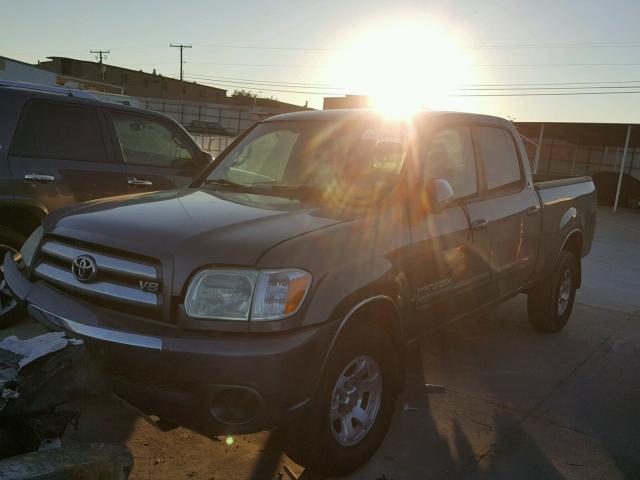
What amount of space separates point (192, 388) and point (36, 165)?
317 cm

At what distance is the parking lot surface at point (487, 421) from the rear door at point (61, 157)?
115 centimetres

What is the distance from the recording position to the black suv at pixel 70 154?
461cm

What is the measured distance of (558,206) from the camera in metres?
5.22

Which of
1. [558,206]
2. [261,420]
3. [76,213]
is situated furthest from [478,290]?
[76,213]

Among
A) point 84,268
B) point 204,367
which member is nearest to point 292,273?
point 204,367

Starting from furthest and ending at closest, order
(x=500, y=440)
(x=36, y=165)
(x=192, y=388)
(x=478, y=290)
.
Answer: (x=36, y=165) < (x=478, y=290) < (x=500, y=440) < (x=192, y=388)

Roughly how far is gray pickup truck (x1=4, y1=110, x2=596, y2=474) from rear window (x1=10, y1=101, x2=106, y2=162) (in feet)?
5.03

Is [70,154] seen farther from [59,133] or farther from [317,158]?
[317,158]

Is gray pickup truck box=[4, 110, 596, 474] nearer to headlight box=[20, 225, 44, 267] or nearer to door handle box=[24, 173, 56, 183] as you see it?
headlight box=[20, 225, 44, 267]

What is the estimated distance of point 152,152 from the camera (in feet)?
18.7

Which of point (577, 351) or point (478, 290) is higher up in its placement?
point (478, 290)

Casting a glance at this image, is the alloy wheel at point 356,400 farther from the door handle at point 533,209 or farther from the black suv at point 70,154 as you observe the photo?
the black suv at point 70,154

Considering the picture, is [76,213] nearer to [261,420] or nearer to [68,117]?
[261,420]

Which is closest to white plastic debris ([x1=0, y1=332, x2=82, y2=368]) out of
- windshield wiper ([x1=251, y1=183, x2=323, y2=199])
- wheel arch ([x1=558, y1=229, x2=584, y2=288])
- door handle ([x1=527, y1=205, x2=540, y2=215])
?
windshield wiper ([x1=251, y1=183, x2=323, y2=199])
